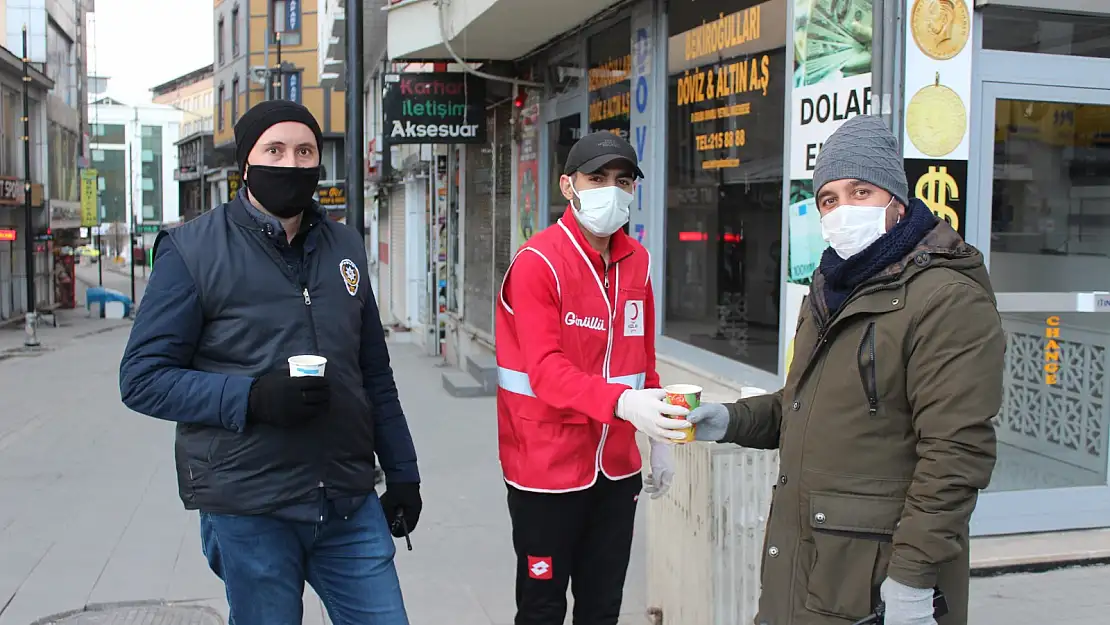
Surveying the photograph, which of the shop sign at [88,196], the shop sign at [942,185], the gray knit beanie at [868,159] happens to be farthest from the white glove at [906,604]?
the shop sign at [88,196]

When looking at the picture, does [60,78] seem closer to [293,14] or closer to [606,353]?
[293,14]

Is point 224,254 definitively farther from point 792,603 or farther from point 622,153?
point 792,603

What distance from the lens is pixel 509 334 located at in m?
3.44

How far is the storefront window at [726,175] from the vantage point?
20.4 ft

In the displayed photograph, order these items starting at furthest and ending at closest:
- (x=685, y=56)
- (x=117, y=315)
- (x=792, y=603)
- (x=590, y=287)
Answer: (x=117, y=315) < (x=685, y=56) < (x=590, y=287) < (x=792, y=603)

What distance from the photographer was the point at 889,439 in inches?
93.9

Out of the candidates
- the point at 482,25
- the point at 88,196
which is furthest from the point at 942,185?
the point at 88,196

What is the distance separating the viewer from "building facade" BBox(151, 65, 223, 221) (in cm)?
5866

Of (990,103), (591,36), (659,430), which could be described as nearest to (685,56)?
(591,36)

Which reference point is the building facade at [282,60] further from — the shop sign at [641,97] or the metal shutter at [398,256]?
the shop sign at [641,97]

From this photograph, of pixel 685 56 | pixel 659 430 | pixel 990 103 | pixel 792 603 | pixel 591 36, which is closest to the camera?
pixel 792 603

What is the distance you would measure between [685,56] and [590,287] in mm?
4377

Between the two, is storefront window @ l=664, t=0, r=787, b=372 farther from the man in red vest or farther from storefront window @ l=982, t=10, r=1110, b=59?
the man in red vest

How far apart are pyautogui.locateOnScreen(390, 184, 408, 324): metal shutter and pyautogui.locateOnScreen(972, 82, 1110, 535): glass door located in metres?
17.5
